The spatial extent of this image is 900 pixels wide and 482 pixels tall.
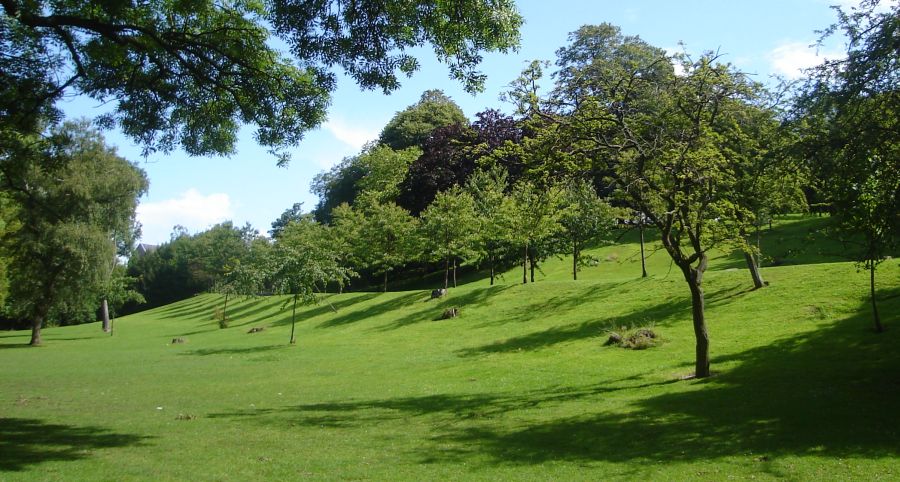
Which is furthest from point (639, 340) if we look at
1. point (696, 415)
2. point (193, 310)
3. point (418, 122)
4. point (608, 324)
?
point (193, 310)

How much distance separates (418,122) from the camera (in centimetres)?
8069

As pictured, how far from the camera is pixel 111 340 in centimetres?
4491

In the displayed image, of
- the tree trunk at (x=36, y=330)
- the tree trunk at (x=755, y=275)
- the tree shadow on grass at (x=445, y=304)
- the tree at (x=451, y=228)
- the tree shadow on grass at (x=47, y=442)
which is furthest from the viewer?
the tree at (x=451, y=228)

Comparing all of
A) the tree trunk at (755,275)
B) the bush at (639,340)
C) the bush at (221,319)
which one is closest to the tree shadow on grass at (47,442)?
the bush at (639,340)

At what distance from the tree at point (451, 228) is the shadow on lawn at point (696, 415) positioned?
27.6 metres

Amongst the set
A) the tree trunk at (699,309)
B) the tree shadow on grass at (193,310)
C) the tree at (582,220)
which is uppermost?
the tree at (582,220)

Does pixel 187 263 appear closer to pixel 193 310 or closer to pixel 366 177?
pixel 193 310

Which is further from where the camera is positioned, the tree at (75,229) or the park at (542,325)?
the tree at (75,229)

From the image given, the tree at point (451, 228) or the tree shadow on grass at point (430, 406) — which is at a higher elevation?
the tree at point (451, 228)

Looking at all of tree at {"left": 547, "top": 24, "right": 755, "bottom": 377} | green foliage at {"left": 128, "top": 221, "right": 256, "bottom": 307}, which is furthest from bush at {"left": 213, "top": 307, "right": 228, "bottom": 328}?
green foliage at {"left": 128, "top": 221, "right": 256, "bottom": 307}

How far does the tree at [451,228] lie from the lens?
44.8 m

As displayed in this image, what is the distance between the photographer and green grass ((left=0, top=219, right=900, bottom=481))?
363 inches

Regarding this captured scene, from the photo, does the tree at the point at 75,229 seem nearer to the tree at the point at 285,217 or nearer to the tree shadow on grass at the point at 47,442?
the tree shadow on grass at the point at 47,442

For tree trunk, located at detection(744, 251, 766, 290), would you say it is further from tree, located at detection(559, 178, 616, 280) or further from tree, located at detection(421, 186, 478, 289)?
tree, located at detection(421, 186, 478, 289)
